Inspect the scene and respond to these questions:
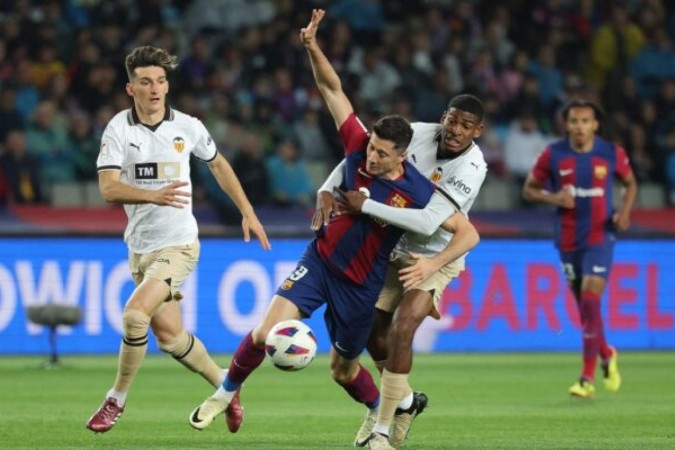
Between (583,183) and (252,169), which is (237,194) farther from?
(252,169)

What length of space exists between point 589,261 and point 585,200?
575 mm

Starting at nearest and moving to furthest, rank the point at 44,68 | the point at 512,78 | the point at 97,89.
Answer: the point at 97,89 → the point at 44,68 → the point at 512,78

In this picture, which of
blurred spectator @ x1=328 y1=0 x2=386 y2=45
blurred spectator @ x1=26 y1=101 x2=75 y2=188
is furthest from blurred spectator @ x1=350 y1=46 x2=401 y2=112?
blurred spectator @ x1=26 y1=101 x2=75 y2=188

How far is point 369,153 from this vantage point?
30.1 feet

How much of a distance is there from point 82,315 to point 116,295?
24.0 inches

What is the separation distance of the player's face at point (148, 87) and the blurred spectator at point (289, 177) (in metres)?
9.05

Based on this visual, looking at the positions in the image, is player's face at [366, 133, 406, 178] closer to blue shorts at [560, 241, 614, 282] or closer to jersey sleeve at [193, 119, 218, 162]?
jersey sleeve at [193, 119, 218, 162]

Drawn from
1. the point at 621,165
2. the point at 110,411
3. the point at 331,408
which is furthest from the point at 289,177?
the point at 110,411

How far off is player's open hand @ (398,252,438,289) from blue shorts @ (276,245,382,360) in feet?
0.93

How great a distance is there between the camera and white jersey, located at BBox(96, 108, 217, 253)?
1001cm

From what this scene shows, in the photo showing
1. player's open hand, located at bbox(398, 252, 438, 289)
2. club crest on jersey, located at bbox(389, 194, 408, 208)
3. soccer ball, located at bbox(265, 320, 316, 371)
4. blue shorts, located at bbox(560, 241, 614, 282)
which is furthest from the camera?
A: blue shorts, located at bbox(560, 241, 614, 282)

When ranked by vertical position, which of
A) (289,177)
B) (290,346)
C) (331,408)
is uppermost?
(290,346)

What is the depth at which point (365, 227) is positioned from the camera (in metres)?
9.39

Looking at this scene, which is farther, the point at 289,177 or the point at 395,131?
the point at 289,177
